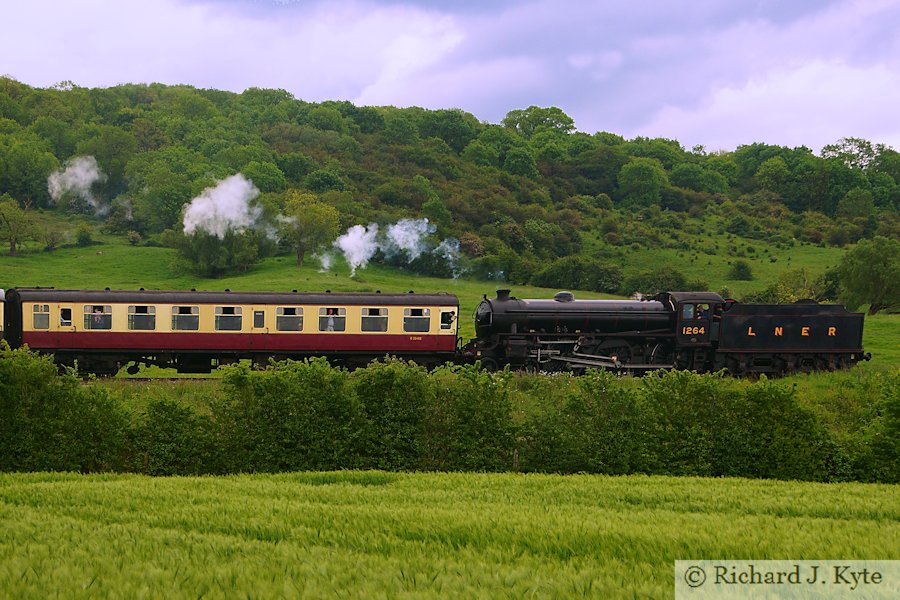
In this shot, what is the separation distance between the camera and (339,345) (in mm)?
28688

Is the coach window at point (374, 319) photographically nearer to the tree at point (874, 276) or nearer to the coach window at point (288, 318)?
the coach window at point (288, 318)

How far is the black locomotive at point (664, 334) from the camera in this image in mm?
29484

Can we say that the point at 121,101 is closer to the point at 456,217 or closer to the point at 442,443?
the point at 456,217

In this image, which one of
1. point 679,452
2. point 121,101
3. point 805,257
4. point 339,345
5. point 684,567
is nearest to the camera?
point 684,567

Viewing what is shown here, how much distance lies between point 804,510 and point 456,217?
84.0m

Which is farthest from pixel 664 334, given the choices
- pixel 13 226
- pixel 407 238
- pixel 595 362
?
pixel 13 226

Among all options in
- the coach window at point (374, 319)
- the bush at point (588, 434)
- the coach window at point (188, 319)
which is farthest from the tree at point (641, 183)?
the bush at point (588, 434)

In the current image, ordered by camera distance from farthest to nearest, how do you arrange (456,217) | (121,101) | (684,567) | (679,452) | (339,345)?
(121,101)
(456,217)
(339,345)
(679,452)
(684,567)

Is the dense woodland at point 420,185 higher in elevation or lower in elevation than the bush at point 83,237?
higher

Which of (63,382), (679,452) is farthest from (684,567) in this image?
(63,382)

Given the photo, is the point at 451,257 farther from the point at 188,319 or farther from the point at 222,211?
the point at 188,319

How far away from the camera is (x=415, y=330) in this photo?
29031mm

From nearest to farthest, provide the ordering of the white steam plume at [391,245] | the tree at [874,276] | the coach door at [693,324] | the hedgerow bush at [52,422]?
the hedgerow bush at [52,422] → the coach door at [693,324] → the tree at [874,276] → the white steam plume at [391,245]

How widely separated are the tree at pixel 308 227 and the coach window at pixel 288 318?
39.7 meters
